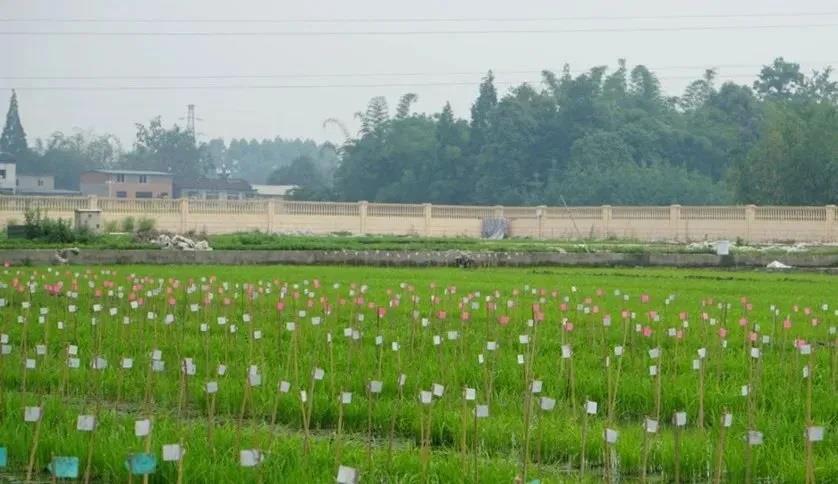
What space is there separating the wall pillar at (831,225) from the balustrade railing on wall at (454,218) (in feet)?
0.14

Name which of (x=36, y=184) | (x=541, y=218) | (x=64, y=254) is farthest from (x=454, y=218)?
(x=36, y=184)

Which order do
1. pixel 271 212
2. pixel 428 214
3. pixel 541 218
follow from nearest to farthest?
pixel 271 212 < pixel 428 214 < pixel 541 218

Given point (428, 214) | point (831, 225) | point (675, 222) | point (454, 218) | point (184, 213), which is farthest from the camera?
point (454, 218)

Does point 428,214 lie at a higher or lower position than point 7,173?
lower

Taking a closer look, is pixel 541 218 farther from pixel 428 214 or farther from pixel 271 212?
pixel 271 212

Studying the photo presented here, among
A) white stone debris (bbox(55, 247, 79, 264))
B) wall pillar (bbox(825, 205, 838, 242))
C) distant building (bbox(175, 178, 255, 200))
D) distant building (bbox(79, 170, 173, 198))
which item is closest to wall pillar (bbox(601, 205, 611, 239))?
wall pillar (bbox(825, 205, 838, 242))

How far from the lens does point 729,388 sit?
10508 millimetres

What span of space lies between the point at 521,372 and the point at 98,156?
151 metres

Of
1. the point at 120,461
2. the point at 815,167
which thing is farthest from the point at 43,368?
the point at 815,167

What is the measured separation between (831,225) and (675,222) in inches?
278

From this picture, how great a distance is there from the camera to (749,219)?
195 ft

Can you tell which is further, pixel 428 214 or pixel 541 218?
pixel 541 218

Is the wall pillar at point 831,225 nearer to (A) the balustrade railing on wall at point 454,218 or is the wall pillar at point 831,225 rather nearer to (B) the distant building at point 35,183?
(A) the balustrade railing on wall at point 454,218

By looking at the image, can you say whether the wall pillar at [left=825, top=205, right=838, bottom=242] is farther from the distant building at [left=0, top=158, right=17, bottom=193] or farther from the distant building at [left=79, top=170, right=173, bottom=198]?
the distant building at [left=0, top=158, right=17, bottom=193]
